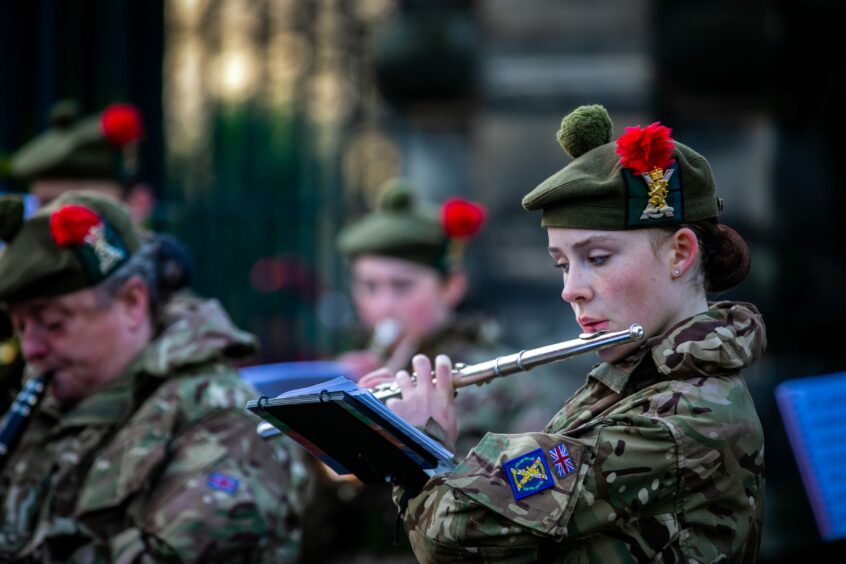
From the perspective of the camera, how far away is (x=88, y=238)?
407 centimetres

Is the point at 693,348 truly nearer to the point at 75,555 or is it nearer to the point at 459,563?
the point at 459,563

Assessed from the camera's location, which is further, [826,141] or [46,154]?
[826,141]

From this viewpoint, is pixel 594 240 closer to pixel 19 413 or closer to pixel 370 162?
pixel 19 413

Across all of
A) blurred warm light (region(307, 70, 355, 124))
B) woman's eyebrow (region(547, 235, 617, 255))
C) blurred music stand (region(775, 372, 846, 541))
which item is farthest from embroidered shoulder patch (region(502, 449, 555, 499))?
blurred warm light (region(307, 70, 355, 124))

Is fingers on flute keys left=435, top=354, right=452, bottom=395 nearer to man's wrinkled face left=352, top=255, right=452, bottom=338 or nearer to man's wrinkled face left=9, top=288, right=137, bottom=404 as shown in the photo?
man's wrinkled face left=9, top=288, right=137, bottom=404

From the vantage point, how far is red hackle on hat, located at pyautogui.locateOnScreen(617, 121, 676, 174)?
2857 mm

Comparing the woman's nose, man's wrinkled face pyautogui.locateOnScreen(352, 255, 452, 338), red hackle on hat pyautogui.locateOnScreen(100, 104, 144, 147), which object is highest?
the woman's nose

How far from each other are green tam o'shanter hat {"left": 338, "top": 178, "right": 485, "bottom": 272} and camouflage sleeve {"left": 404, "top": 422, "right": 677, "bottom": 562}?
3.52 meters

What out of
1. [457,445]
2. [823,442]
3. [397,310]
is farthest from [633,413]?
[397,310]

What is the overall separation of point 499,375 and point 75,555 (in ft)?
4.68

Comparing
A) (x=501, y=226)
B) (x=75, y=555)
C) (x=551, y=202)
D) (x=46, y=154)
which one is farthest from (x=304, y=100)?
(x=551, y=202)

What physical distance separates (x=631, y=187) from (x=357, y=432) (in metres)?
0.80

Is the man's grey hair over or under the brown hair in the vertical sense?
under

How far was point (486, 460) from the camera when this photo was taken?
2789mm
